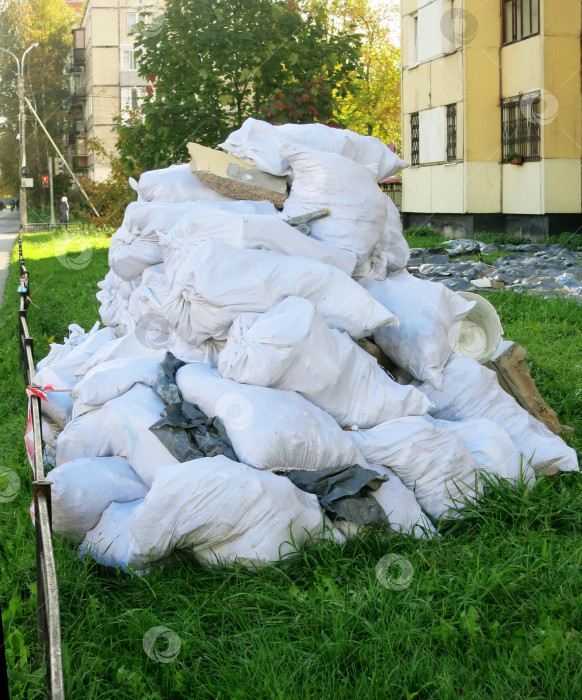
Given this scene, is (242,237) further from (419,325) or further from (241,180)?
(419,325)

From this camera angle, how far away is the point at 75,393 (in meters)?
3.69

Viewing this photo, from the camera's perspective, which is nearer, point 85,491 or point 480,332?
point 85,491

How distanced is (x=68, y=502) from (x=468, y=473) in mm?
1475

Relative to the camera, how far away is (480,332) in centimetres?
443

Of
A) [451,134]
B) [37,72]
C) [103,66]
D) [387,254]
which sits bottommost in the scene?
[387,254]

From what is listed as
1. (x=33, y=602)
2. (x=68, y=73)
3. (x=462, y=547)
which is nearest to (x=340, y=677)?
(x=462, y=547)

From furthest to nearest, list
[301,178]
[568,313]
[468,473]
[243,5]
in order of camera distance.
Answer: [243,5] → [568,313] → [301,178] → [468,473]

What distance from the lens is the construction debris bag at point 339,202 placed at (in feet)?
13.3

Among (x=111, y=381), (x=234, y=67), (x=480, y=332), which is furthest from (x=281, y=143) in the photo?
(x=234, y=67)

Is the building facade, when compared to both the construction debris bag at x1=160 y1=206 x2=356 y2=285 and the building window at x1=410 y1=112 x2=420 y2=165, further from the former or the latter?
the construction debris bag at x1=160 y1=206 x2=356 y2=285

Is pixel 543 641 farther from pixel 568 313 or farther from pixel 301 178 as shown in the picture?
pixel 568 313

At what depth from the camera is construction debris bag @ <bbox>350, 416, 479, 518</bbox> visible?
3.24 metres

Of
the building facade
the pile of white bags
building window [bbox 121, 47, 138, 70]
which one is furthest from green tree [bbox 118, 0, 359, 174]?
building window [bbox 121, 47, 138, 70]

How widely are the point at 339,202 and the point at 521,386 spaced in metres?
1.29
